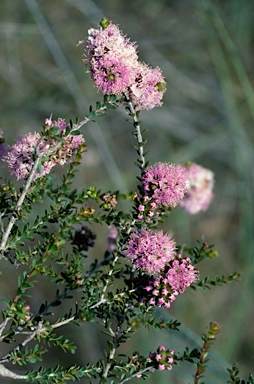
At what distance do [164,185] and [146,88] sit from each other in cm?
13

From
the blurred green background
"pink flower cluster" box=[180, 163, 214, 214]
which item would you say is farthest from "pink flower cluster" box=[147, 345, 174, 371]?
the blurred green background

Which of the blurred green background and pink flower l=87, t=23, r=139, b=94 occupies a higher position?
the blurred green background

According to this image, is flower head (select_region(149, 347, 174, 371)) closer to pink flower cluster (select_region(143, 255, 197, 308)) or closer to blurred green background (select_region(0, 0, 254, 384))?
pink flower cluster (select_region(143, 255, 197, 308))

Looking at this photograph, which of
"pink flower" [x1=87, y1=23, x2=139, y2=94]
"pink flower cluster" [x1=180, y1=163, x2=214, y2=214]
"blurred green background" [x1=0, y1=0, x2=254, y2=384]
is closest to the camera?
"pink flower" [x1=87, y1=23, x2=139, y2=94]

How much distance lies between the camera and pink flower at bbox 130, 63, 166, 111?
2.20ft

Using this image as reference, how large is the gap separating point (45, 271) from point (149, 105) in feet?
0.86

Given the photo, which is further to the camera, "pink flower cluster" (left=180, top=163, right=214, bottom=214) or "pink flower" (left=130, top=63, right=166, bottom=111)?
"pink flower cluster" (left=180, top=163, right=214, bottom=214)

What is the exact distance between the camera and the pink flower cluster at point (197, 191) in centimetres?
121

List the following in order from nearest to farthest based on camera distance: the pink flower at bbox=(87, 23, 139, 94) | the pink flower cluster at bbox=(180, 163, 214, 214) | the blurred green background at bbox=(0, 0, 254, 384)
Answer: the pink flower at bbox=(87, 23, 139, 94), the pink flower cluster at bbox=(180, 163, 214, 214), the blurred green background at bbox=(0, 0, 254, 384)

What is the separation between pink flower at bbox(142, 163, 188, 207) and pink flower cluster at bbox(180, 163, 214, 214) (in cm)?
51

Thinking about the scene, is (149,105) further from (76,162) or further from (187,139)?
(187,139)

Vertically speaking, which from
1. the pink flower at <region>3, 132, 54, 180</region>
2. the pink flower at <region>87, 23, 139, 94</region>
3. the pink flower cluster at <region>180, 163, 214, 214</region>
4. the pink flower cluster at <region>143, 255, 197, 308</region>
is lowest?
the pink flower cluster at <region>143, 255, 197, 308</region>

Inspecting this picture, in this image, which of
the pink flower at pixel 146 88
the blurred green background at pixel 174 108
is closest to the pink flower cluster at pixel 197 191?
the pink flower at pixel 146 88

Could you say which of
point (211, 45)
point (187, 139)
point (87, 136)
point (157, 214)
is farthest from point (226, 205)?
point (157, 214)
